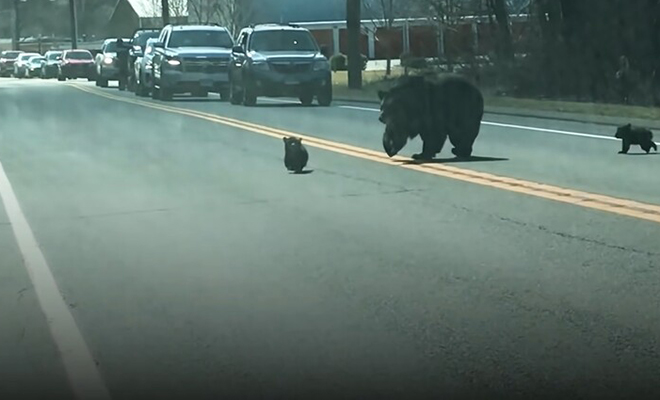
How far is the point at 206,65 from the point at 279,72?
4467mm

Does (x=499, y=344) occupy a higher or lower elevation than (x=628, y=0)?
lower

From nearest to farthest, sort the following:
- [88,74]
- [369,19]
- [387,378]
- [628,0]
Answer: [387,378], [628,0], [88,74], [369,19]

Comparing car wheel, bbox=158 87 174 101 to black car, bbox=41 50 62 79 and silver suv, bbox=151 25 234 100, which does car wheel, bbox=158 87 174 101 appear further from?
black car, bbox=41 50 62 79

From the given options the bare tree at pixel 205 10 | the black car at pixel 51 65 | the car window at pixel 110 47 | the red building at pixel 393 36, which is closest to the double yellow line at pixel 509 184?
the red building at pixel 393 36

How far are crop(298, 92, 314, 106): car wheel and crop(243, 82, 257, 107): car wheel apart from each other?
1.23 metres

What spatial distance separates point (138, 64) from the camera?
44688mm

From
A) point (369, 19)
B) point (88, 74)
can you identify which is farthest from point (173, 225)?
point (369, 19)

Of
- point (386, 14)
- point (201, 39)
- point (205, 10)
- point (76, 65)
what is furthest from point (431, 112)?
point (205, 10)

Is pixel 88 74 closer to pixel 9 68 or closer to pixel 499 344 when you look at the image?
pixel 9 68

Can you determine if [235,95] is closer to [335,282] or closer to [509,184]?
[509,184]

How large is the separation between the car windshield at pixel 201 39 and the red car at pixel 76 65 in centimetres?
3186

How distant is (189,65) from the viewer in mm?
39094

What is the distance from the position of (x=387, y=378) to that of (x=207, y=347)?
1.25 meters

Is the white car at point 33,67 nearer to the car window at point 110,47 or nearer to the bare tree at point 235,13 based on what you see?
the bare tree at point 235,13
